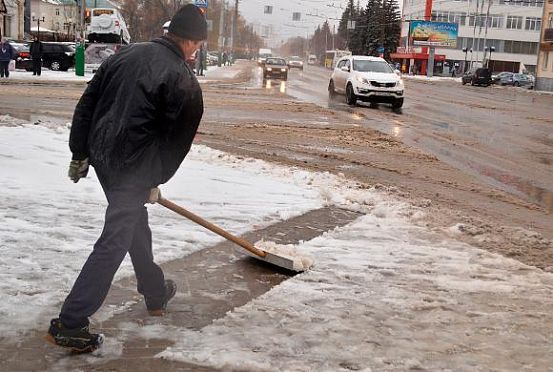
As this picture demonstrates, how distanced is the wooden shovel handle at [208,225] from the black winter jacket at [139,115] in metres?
0.41

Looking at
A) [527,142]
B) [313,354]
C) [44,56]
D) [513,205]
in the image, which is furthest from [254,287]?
[44,56]

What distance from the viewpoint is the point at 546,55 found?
59.3 metres

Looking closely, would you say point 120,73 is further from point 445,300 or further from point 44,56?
point 44,56

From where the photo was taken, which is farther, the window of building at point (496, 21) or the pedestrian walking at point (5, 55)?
the window of building at point (496, 21)

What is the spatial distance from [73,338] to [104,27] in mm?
34304

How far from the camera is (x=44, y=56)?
35938 mm

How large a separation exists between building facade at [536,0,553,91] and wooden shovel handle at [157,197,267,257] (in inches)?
2276

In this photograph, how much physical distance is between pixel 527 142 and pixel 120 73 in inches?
474

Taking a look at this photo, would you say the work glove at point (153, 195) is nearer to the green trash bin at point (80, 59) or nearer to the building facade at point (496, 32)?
the green trash bin at point (80, 59)

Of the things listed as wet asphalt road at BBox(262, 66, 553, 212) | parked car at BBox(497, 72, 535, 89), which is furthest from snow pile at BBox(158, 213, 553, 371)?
parked car at BBox(497, 72, 535, 89)

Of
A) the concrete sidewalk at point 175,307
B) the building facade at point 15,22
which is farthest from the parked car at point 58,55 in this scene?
the concrete sidewalk at point 175,307

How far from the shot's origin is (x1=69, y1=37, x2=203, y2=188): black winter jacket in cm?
334

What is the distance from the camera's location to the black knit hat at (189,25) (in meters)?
3.52

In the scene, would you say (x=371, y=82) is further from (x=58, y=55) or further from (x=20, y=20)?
(x=20, y=20)
